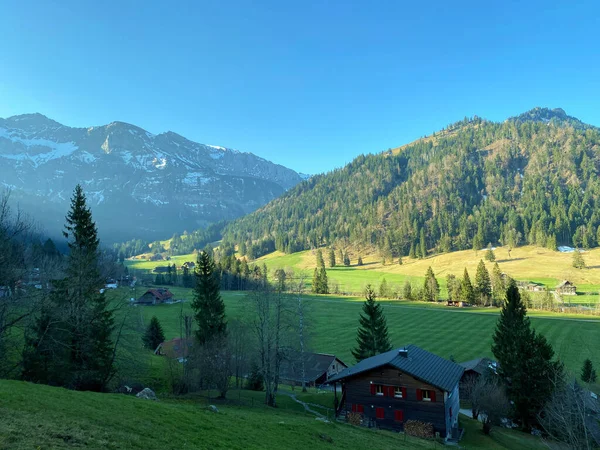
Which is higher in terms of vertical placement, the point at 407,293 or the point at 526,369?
the point at 526,369

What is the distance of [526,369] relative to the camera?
125 feet

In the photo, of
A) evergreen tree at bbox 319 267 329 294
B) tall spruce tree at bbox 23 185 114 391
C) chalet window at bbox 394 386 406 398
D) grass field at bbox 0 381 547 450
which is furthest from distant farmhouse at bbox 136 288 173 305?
grass field at bbox 0 381 547 450

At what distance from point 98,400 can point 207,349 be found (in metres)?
17.9

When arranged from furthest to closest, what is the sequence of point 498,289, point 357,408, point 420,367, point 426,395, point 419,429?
1. point 498,289
2. point 357,408
3. point 420,367
4. point 426,395
5. point 419,429

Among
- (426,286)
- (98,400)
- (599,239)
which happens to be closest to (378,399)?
(98,400)

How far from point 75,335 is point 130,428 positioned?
1961 cm

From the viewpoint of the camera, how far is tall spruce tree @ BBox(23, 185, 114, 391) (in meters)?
30.0

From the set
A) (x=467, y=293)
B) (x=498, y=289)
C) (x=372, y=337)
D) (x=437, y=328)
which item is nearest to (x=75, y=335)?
(x=372, y=337)

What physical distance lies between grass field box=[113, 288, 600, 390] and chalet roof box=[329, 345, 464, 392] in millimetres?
20121

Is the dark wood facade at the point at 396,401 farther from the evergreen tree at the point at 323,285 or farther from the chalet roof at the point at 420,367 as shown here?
the evergreen tree at the point at 323,285

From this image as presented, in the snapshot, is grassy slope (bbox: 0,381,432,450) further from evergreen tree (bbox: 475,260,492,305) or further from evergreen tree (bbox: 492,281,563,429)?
evergreen tree (bbox: 475,260,492,305)

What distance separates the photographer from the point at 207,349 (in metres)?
38.1

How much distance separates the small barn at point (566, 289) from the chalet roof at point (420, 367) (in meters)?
114

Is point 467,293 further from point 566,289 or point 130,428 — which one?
point 130,428
